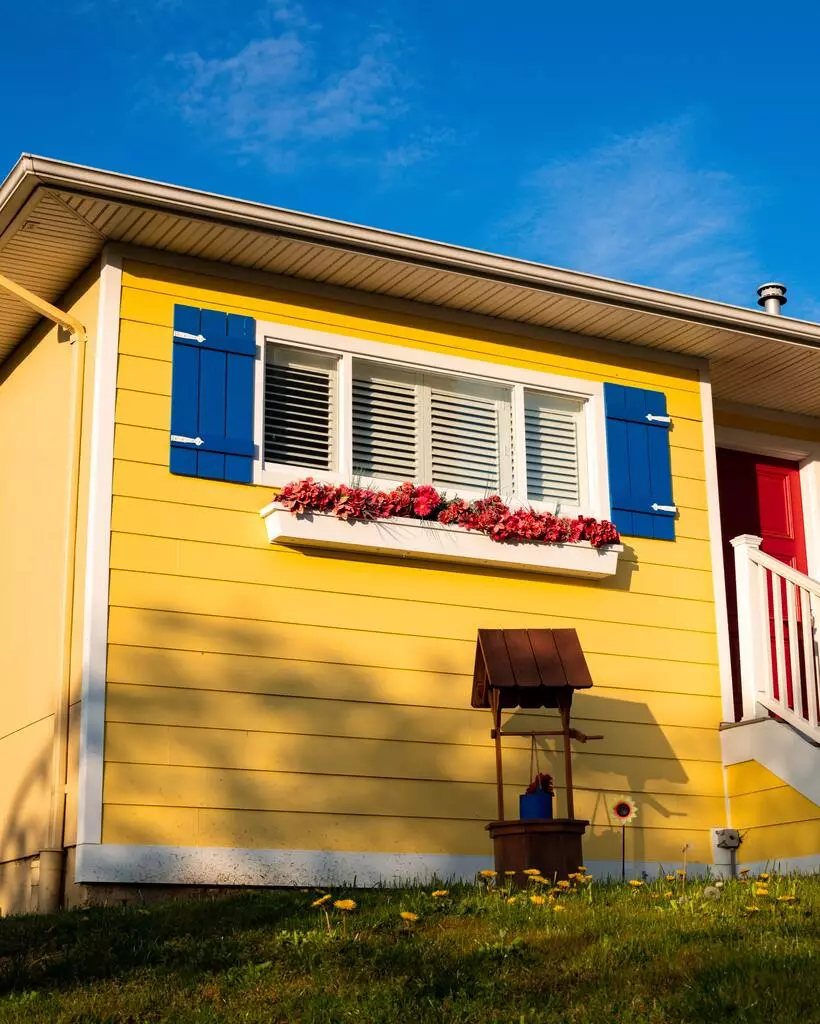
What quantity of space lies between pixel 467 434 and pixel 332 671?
6.31ft

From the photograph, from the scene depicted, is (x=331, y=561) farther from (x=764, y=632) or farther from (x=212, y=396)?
(x=764, y=632)

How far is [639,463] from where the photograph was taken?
9.95m

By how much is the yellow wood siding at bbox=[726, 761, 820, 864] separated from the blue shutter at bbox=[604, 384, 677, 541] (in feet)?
5.50

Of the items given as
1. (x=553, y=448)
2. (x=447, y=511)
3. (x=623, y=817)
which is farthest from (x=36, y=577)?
(x=623, y=817)

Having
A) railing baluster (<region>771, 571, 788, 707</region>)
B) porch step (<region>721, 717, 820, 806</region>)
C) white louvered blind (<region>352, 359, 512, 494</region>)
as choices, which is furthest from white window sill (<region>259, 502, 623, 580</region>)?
porch step (<region>721, 717, 820, 806</region>)

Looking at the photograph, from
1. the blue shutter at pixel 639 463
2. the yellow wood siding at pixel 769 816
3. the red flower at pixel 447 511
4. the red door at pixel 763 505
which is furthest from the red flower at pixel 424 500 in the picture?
the red door at pixel 763 505

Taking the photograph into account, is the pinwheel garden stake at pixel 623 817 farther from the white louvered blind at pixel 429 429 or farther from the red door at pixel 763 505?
the red door at pixel 763 505

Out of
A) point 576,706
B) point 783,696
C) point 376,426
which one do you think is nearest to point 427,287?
point 376,426

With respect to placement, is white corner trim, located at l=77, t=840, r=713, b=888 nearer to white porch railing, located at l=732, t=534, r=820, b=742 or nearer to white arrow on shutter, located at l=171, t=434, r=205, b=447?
white porch railing, located at l=732, t=534, r=820, b=742

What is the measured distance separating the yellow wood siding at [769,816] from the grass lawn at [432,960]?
1.98 metres

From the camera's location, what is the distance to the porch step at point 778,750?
8.72 metres

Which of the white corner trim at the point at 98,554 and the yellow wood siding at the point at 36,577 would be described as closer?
the white corner trim at the point at 98,554

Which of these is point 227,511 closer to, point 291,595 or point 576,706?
point 291,595

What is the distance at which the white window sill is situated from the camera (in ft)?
28.1
